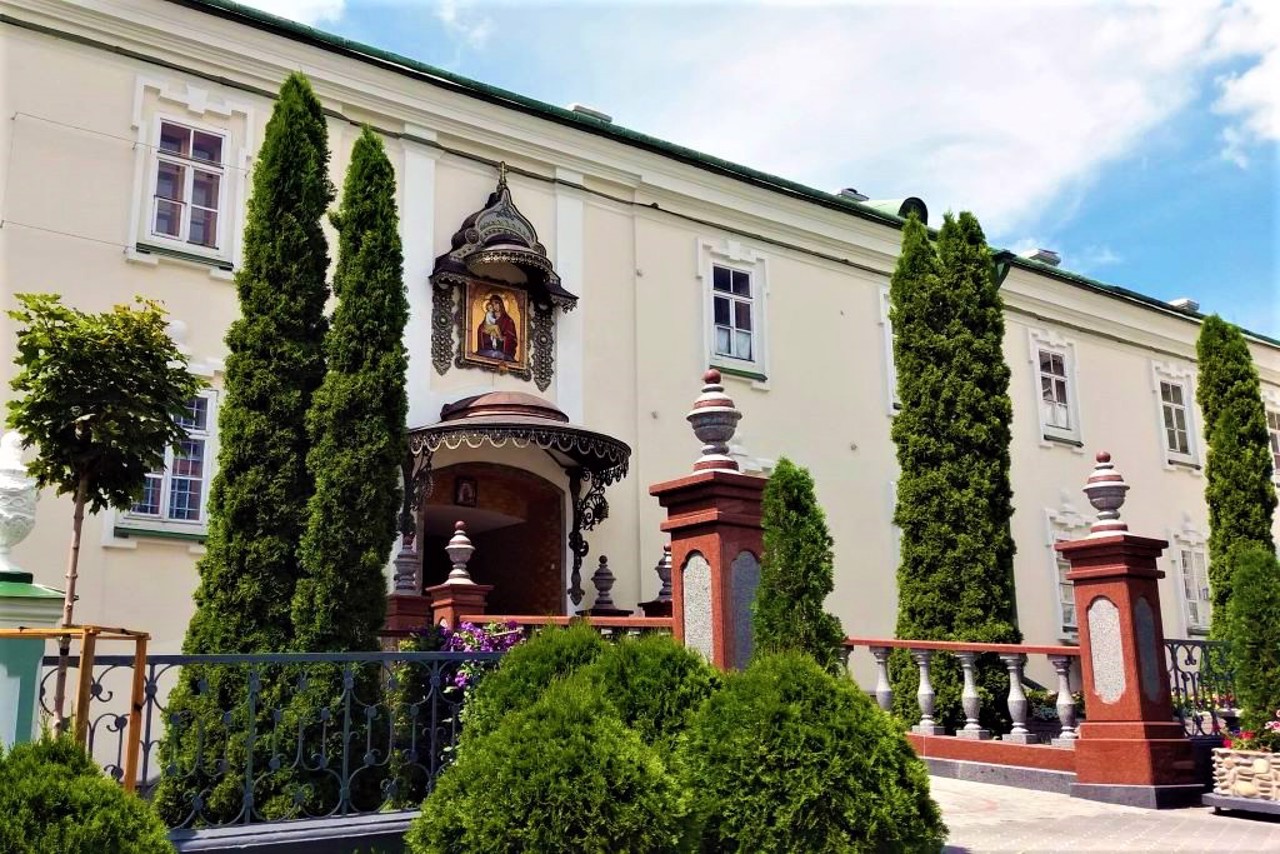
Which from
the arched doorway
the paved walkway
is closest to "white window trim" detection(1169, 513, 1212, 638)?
the paved walkway

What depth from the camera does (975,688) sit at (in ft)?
36.1

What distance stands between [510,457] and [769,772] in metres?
8.97

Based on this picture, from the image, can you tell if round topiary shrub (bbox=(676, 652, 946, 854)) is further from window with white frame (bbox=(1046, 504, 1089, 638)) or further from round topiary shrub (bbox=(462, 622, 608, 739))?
window with white frame (bbox=(1046, 504, 1089, 638))

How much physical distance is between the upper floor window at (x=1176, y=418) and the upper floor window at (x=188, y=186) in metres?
17.6

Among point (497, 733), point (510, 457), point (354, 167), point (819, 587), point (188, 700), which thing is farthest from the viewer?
point (510, 457)

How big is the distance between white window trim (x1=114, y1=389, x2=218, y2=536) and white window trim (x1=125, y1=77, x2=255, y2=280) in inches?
59.2

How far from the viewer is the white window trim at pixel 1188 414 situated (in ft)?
70.2

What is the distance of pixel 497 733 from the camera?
15.9 ft

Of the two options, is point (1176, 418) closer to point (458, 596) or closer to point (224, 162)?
point (458, 596)

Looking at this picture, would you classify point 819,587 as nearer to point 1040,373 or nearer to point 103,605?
point 103,605

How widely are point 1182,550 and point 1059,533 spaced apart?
3576 mm

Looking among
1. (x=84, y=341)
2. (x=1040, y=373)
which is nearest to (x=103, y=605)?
(x=84, y=341)

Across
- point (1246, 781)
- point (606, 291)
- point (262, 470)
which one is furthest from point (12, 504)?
point (606, 291)

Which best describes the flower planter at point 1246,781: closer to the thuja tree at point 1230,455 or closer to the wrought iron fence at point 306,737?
the wrought iron fence at point 306,737
